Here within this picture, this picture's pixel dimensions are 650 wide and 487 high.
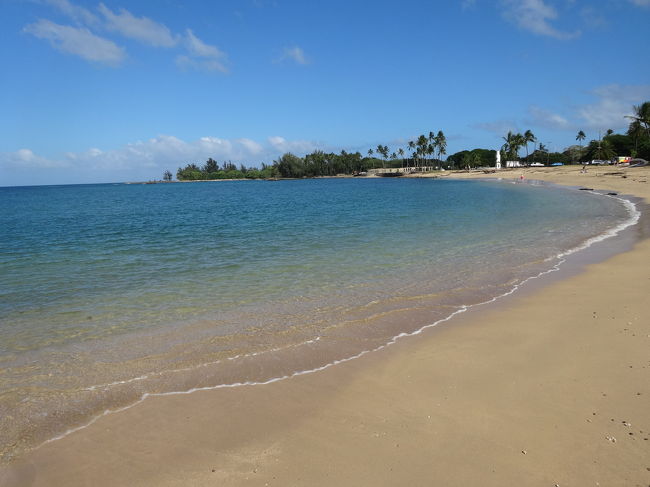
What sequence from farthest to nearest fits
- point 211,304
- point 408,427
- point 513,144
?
point 513,144 < point 211,304 < point 408,427

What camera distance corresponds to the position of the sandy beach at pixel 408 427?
156 inches

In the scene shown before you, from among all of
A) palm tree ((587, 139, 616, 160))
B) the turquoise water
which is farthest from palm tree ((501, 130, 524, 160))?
the turquoise water

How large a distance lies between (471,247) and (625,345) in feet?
33.6

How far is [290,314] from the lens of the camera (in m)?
9.00

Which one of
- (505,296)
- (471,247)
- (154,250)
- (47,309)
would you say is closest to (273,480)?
(505,296)

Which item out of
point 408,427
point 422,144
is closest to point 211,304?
point 408,427

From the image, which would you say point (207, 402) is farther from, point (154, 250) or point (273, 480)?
point (154, 250)

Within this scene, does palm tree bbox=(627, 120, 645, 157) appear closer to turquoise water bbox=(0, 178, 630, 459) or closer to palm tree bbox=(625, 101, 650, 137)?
palm tree bbox=(625, 101, 650, 137)

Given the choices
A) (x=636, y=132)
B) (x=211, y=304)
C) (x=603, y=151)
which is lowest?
(x=211, y=304)

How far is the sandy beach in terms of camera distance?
13.0ft

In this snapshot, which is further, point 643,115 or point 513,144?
point 513,144

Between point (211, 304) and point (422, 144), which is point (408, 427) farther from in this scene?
point (422, 144)

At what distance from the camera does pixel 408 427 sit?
184 inches

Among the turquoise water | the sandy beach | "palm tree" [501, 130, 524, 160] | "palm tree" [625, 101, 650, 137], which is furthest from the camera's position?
"palm tree" [501, 130, 524, 160]
